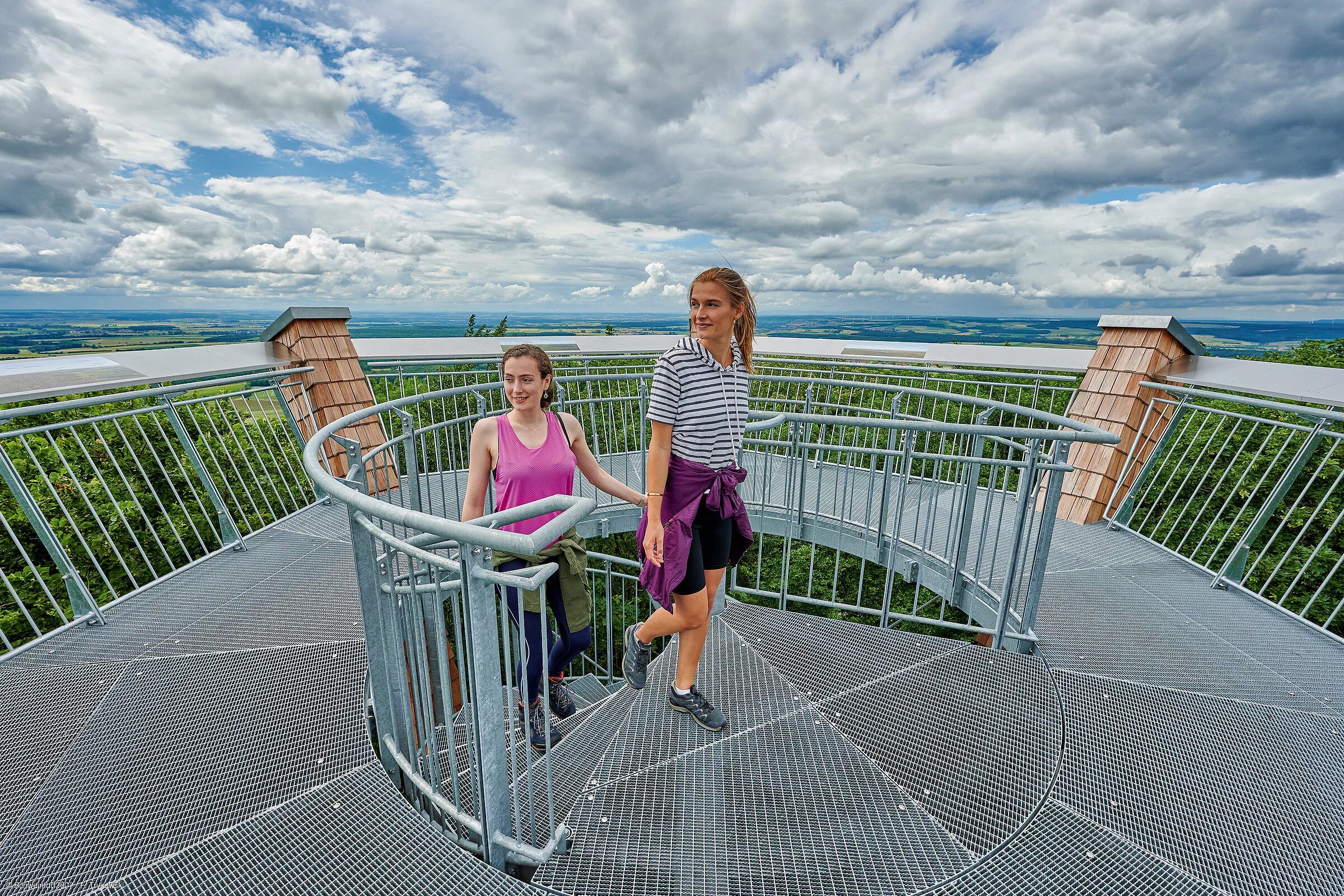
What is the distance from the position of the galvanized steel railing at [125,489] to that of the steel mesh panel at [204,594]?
111 mm

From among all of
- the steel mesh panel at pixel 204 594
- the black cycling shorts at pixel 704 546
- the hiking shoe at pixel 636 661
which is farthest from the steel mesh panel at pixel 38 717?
the black cycling shorts at pixel 704 546

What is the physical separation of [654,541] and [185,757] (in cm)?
212

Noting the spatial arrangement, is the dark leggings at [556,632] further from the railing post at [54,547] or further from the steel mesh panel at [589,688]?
the steel mesh panel at [589,688]

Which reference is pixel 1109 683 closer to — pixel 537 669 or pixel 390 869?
pixel 537 669

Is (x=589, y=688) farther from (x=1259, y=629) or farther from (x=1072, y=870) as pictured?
(x=1259, y=629)

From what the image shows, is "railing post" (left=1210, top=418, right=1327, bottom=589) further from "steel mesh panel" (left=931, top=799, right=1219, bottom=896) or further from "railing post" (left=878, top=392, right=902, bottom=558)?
"steel mesh panel" (left=931, top=799, right=1219, bottom=896)

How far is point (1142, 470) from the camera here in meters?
5.79

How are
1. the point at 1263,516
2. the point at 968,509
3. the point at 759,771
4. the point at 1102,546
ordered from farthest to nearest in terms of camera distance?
the point at 1102,546 → the point at 1263,516 → the point at 968,509 → the point at 759,771

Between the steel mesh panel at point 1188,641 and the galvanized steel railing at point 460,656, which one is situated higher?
the galvanized steel railing at point 460,656

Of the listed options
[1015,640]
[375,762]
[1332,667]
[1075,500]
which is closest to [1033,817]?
[1015,640]

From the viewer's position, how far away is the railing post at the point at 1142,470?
5.61 metres

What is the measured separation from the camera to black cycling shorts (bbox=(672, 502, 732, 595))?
2.46 metres

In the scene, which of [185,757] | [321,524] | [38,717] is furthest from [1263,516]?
[321,524]

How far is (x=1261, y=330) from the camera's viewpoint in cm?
6575
